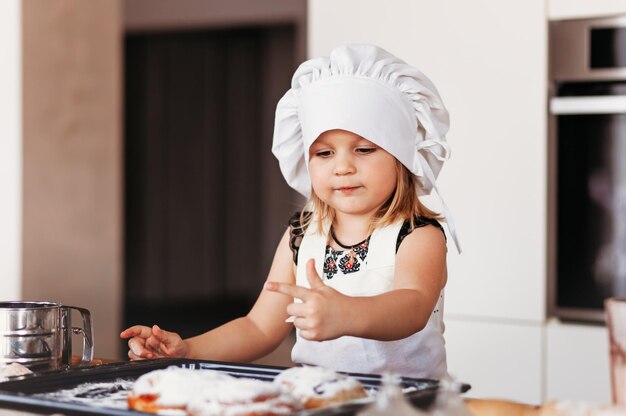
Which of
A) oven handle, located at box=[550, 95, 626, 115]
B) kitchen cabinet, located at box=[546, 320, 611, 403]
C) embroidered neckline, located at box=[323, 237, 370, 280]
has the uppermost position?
oven handle, located at box=[550, 95, 626, 115]

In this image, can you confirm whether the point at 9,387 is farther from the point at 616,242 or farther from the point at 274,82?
the point at 274,82

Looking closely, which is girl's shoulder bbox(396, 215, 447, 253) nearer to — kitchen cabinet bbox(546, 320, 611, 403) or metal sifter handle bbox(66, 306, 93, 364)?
metal sifter handle bbox(66, 306, 93, 364)

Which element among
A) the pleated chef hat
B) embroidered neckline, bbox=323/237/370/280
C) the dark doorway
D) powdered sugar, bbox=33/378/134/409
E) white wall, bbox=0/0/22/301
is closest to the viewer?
powdered sugar, bbox=33/378/134/409

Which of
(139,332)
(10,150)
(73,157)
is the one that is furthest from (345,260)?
(73,157)

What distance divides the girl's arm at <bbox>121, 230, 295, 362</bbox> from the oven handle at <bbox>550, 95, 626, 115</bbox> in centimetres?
95

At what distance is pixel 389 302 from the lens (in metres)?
1.07

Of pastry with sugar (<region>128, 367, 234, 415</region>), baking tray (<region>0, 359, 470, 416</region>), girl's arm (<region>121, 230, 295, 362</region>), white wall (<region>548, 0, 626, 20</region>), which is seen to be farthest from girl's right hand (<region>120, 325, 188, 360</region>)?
white wall (<region>548, 0, 626, 20</region>)

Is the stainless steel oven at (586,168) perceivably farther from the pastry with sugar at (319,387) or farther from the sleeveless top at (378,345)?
the pastry with sugar at (319,387)

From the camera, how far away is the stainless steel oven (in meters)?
2.14

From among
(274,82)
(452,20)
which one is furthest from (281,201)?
(452,20)

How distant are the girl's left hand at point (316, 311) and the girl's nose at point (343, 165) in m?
0.38

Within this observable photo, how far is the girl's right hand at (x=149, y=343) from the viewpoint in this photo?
1162mm

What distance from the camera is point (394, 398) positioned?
60 centimetres

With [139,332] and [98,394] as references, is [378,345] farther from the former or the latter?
[98,394]
